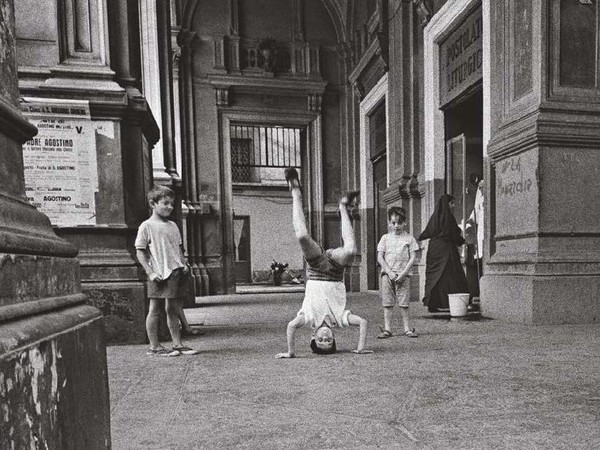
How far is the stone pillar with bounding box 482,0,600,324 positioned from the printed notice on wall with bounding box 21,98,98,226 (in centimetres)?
455

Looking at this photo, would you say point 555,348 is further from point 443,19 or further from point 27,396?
point 443,19

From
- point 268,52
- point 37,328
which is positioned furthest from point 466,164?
point 37,328

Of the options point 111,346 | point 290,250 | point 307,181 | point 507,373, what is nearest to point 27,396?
point 507,373

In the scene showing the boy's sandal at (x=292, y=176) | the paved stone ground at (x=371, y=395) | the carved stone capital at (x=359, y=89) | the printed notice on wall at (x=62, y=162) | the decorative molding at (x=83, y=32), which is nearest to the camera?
the paved stone ground at (x=371, y=395)

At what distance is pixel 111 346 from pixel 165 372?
3.89ft

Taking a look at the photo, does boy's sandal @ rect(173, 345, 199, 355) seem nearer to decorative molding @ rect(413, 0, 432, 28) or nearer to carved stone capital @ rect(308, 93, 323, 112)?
decorative molding @ rect(413, 0, 432, 28)

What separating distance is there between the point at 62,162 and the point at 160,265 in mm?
1292

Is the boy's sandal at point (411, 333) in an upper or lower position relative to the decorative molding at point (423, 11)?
lower

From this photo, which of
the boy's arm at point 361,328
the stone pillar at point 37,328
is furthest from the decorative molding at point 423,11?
the stone pillar at point 37,328

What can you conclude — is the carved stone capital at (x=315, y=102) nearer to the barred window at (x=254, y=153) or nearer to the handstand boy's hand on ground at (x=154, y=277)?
the barred window at (x=254, y=153)

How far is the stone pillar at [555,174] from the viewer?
4914mm

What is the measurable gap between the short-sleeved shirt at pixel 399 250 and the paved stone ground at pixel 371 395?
74cm

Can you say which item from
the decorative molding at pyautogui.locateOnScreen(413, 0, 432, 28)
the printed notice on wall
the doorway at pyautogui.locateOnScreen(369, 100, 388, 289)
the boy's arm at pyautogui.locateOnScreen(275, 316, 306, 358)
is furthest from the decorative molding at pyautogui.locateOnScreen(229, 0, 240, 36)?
the boy's arm at pyautogui.locateOnScreen(275, 316, 306, 358)

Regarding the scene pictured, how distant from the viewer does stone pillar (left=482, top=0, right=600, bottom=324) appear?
4914mm
